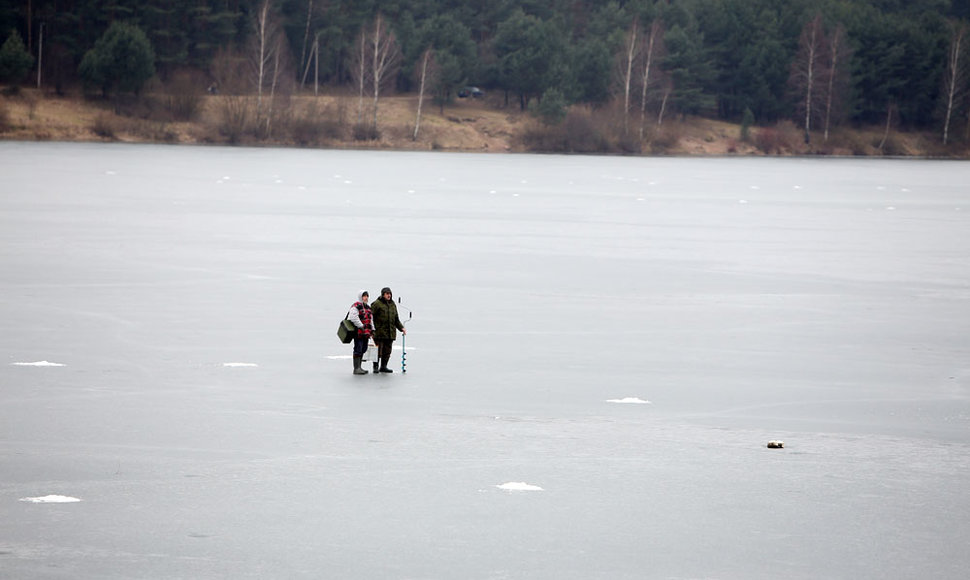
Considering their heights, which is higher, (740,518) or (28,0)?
(28,0)

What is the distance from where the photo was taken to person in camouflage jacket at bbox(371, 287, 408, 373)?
14742 millimetres

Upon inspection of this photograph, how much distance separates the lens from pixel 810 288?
2367cm

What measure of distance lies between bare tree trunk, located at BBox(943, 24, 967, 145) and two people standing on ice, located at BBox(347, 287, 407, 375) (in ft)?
402

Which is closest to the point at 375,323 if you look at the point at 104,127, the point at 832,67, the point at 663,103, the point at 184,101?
the point at 104,127

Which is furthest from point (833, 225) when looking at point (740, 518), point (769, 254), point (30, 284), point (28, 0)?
point (28, 0)

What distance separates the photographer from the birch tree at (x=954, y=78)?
130375 millimetres

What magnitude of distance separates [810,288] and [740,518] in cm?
1432

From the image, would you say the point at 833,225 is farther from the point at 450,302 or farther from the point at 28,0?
the point at 28,0

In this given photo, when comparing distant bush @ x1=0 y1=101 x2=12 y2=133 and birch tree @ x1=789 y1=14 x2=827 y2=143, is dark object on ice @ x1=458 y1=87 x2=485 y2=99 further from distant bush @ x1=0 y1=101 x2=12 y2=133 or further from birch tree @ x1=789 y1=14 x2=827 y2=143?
distant bush @ x1=0 y1=101 x2=12 y2=133

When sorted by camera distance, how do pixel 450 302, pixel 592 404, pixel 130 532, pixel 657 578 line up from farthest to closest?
pixel 450 302 → pixel 592 404 → pixel 130 532 → pixel 657 578

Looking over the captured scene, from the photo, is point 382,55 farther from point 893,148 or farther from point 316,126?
point 893,148

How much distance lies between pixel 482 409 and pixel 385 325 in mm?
2018

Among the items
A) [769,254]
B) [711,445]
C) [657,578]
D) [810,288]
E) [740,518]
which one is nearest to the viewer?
[657,578]

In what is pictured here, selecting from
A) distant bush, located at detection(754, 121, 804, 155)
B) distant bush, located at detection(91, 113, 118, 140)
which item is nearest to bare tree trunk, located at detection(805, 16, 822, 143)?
distant bush, located at detection(754, 121, 804, 155)
